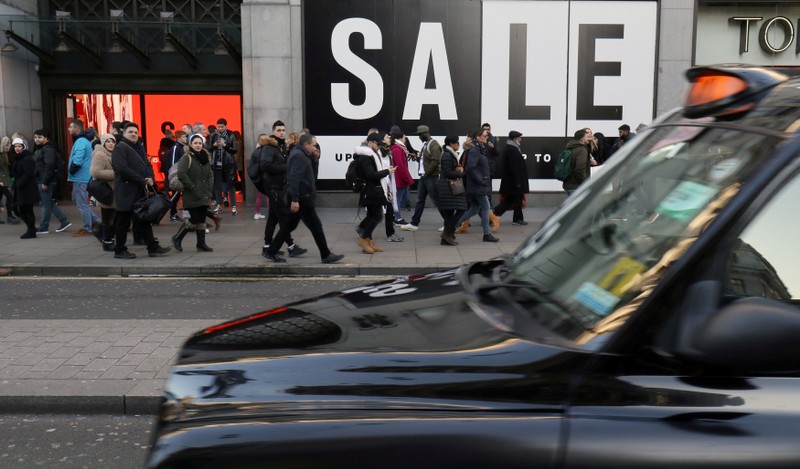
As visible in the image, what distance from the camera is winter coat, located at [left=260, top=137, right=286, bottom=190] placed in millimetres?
11273

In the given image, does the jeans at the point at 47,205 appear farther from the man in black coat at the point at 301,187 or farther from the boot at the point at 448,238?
the boot at the point at 448,238

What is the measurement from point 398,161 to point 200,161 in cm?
418

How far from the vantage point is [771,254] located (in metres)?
1.93

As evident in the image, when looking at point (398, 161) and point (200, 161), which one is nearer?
point (200, 161)

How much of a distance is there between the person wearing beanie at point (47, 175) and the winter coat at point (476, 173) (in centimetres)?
711

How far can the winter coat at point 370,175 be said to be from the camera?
451 inches

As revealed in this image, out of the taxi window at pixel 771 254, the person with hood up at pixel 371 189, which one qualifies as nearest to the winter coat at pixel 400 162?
the person with hood up at pixel 371 189

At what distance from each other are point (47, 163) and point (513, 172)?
320 inches

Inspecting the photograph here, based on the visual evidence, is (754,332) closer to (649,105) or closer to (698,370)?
(698,370)

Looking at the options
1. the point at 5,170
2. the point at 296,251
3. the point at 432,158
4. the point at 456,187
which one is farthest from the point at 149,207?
the point at 5,170

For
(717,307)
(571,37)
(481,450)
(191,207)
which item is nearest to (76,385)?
(481,450)

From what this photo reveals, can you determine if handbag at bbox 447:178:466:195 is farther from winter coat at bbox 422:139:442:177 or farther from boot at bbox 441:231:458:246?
winter coat at bbox 422:139:442:177

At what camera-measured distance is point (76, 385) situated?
5.27 metres

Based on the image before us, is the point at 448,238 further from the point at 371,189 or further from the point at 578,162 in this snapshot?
the point at 578,162
